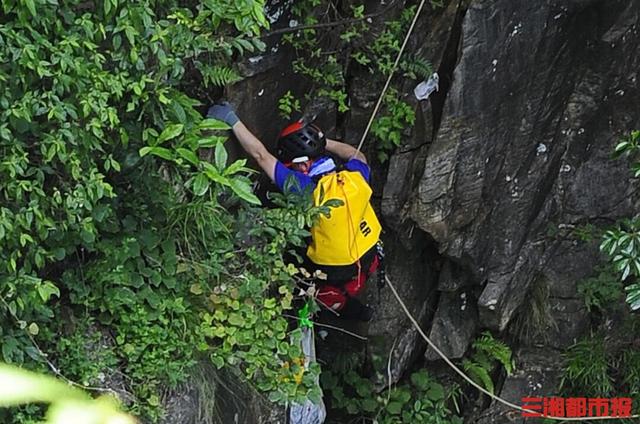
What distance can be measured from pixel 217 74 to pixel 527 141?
362 centimetres

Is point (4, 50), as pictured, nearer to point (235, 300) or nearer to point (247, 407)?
point (235, 300)

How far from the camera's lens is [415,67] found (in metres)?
6.22

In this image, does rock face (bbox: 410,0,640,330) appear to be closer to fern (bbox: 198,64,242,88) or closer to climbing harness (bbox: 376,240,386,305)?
climbing harness (bbox: 376,240,386,305)

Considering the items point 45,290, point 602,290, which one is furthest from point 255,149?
point 602,290

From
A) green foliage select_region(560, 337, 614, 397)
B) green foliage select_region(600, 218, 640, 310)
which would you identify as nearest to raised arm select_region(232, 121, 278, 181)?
green foliage select_region(600, 218, 640, 310)

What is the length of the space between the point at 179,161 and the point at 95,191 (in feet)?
1.43

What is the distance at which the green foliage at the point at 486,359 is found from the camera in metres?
7.88

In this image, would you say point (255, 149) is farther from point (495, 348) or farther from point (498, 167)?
point (495, 348)

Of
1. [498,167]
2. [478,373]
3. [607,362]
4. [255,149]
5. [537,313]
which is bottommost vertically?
[478,373]

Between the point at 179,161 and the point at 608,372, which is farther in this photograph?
the point at 608,372

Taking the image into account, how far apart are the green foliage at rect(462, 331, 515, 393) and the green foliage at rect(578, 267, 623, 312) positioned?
1048 mm

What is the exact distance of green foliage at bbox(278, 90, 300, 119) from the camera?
18.7 ft

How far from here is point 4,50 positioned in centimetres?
311

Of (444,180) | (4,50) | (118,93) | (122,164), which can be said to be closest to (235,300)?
(122,164)
